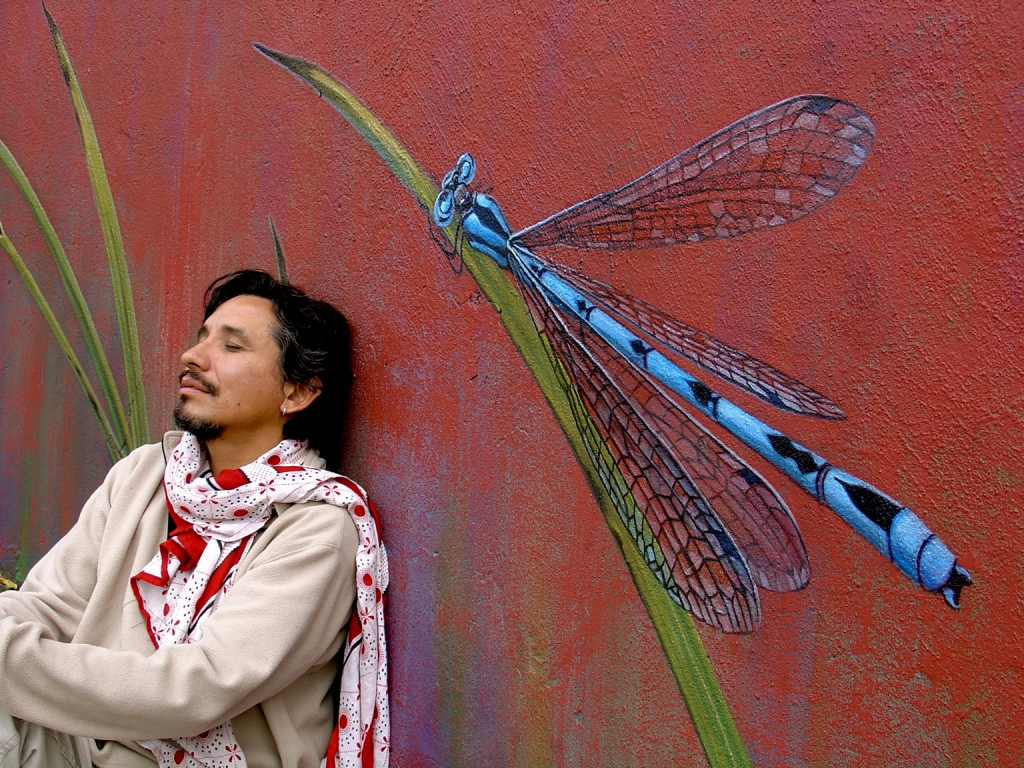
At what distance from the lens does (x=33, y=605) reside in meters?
1.99

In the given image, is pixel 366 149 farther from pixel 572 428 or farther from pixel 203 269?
pixel 572 428

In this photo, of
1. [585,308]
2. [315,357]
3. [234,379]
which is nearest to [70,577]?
[234,379]

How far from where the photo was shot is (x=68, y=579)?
6.80 feet

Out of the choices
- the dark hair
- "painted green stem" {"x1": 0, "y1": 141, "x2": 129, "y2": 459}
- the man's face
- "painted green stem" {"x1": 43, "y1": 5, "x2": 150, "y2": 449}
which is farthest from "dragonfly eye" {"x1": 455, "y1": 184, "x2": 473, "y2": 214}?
"painted green stem" {"x1": 0, "y1": 141, "x2": 129, "y2": 459}

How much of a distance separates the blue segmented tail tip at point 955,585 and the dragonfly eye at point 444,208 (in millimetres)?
1144

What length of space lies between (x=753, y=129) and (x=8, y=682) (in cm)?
161

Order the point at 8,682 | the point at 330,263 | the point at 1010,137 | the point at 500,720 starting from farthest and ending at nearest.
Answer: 1. the point at 330,263
2. the point at 500,720
3. the point at 8,682
4. the point at 1010,137

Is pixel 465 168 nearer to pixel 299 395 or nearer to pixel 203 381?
pixel 299 395

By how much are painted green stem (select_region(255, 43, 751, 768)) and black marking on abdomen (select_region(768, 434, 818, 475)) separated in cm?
29

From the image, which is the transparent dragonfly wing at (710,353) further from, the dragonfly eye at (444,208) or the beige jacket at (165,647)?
the beige jacket at (165,647)

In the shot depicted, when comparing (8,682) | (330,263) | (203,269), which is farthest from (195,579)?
(203,269)

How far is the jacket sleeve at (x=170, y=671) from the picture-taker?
1.60m

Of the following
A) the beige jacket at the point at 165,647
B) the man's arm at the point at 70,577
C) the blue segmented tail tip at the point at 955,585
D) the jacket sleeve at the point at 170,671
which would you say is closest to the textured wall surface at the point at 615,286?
the blue segmented tail tip at the point at 955,585

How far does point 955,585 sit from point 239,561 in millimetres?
1317
